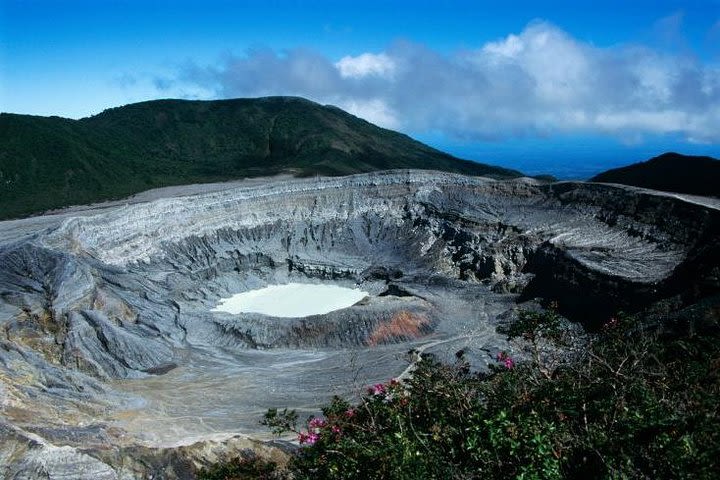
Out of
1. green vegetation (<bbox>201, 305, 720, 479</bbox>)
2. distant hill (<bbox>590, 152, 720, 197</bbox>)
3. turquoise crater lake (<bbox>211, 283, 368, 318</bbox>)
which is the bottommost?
turquoise crater lake (<bbox>211, 283, 368, 318</bbox>)

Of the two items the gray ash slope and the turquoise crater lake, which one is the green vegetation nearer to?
the gray ash slope

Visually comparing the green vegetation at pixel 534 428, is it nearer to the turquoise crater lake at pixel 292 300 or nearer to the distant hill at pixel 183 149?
the turquoise crater lake at pixel 292 300

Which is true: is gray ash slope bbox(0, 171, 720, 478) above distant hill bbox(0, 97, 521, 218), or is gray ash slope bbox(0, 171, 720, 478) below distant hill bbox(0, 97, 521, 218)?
below

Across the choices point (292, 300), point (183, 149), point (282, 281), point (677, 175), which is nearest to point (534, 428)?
point (292, 300)

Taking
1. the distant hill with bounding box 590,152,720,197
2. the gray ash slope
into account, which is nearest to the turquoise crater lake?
the gray ash slope

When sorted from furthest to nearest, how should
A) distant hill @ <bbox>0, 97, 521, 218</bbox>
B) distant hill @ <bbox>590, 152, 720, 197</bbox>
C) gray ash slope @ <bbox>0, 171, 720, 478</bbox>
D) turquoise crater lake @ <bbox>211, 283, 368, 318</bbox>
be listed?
distant hill @ <bbox>0, 97, 521, 218</bbox> → distant hill @ <bbox>590, 152, 720, 197</bbox> → turquoise crater lake @ <bbox>211, 283, 368, 318</bbox> → gray ash slope @ <bbox>0, 171, 720, 478</bbox>

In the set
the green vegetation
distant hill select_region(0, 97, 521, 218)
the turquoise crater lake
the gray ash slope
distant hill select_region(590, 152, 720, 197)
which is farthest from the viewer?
distant hill select_region(0, 97, 521, 218)

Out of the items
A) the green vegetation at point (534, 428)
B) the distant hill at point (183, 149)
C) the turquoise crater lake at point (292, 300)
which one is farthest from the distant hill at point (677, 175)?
the green vegetation at point (534, 428)

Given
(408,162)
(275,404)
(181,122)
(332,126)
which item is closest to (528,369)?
(275,404)
